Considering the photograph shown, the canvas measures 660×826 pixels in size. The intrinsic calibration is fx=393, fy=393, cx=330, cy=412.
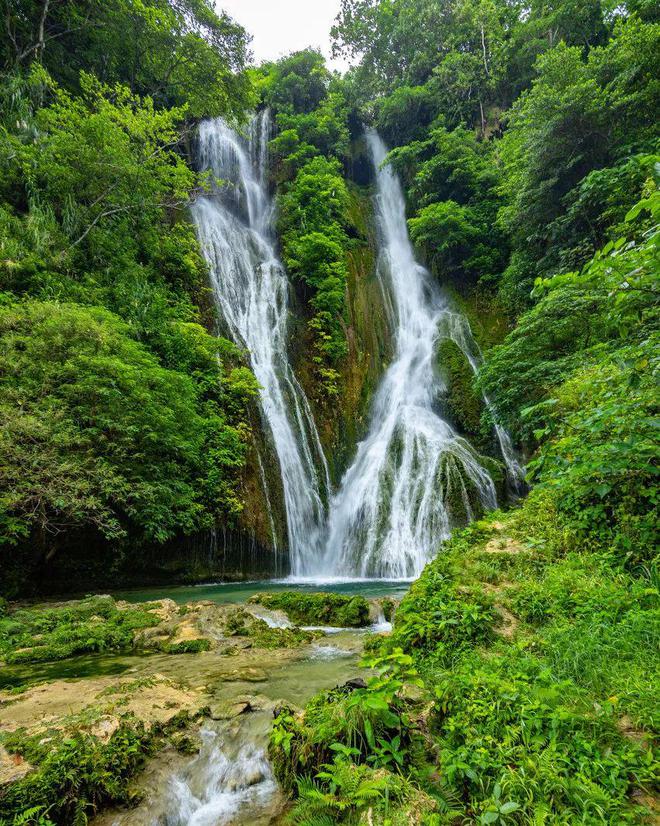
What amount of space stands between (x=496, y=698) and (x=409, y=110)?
2974cm

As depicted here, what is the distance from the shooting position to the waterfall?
1150 cm

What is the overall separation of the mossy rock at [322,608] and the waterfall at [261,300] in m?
4.75

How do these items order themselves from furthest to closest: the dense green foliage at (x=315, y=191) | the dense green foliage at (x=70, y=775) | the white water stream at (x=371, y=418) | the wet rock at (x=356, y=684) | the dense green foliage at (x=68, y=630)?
the dense green foliage at (x=315, y=191)
the white water stream at (x=371, y=418)
the dense green foliage at (x=68, y=630)
the wet rock at (x=356, y=684)
the dense green foliage at (x=70, y=775)

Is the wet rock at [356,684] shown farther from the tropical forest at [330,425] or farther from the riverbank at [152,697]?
the riverbank at [152,697]

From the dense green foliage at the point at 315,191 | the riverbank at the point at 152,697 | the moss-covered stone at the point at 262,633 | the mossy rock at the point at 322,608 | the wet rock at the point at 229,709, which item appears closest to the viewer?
the riverbank at the point at 152,697

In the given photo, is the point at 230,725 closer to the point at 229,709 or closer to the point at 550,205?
the point at 229,709

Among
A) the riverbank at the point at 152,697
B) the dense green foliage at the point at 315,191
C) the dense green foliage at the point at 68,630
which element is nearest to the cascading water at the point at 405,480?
the dense green foliage at the point at 315,191

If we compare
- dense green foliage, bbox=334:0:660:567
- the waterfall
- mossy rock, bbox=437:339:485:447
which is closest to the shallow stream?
dense green foliage, bbox=334:0:660:567

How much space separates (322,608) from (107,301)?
8.79 m

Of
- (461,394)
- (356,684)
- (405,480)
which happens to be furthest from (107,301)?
(461,394)

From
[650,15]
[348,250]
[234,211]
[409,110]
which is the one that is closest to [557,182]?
[650,15]

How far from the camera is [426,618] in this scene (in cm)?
301

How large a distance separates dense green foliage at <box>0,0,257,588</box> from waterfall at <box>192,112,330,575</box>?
1.17 m

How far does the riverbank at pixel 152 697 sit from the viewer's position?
204 centimetres
